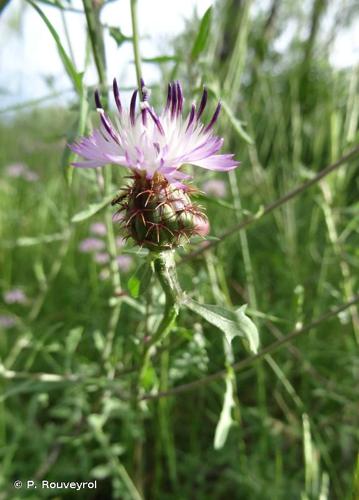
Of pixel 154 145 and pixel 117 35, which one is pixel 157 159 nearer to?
pixel 154 145

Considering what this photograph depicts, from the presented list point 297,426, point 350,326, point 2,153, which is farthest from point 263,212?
point 2,153

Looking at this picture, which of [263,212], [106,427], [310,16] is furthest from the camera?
[310,16]

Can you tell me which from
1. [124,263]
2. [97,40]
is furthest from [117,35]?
[124,263]

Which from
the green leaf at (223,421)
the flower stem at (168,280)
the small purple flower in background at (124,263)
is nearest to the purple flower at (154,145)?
the flower stem at (168,280)

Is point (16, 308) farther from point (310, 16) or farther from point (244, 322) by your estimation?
point (310, 16)

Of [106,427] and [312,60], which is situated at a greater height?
[312,60]

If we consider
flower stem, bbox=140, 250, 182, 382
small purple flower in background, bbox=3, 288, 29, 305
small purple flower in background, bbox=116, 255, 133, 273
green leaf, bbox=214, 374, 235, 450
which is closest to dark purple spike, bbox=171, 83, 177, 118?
flower stem, bbox=140, 250, 182, 382
